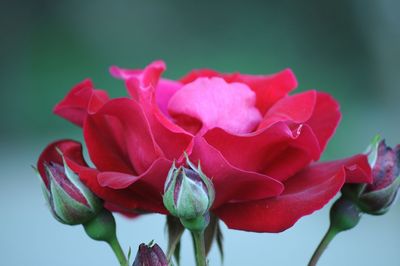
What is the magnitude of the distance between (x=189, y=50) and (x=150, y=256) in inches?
99.3

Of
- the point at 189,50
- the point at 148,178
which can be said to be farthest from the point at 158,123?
the point at 189,50

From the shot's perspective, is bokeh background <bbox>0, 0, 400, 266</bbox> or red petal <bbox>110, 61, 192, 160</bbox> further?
bokeh background <bbox>0, 0, 400, 266</bbox>

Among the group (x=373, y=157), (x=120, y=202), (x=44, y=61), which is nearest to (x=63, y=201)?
(x=120, y=202)

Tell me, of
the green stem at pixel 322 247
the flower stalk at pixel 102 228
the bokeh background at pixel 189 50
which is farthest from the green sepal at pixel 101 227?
the bokeh background at pixel 189 50

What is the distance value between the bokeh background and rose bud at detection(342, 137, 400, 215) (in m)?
1.72

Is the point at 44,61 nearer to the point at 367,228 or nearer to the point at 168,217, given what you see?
the point at 367,228

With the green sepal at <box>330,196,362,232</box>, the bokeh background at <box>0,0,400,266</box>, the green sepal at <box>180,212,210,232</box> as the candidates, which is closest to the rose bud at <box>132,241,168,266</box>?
the green sepal at <box>180,212,210,232</box>

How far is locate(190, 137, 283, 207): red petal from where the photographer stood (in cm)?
34

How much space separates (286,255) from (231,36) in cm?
141

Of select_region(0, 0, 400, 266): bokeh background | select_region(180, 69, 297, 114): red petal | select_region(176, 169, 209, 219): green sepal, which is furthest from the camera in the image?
select_region(0, 0, 400, 266): bokeh background

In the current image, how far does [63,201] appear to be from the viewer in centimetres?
36

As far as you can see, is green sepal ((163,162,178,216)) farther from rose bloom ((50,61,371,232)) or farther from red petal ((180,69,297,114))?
red petal ((180,69,297,114))

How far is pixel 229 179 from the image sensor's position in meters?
0.35

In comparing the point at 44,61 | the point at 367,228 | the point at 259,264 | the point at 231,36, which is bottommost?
the point at 367,228
